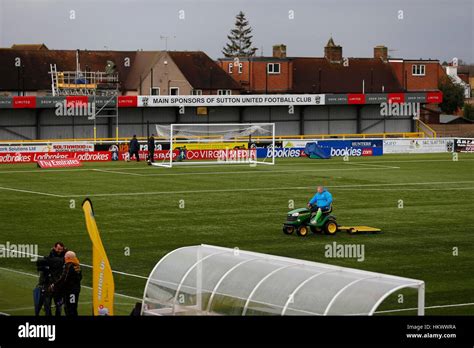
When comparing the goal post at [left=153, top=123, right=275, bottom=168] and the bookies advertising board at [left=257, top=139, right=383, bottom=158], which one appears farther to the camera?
the bookies advertising board at [left=257, top=139, right=383, bottom=158]

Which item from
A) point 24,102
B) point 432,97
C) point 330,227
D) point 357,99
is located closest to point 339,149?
point 357,99

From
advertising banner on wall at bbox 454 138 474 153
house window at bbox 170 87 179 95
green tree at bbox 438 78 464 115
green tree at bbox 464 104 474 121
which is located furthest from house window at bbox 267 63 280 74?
green tree at bbox 464 104 474 121

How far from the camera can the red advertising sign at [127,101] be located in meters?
85.7

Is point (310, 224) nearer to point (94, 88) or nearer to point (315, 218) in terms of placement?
point (315, 218)

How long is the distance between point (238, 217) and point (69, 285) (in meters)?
18.6

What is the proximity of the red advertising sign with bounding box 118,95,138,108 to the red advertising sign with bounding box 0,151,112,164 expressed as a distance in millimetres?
16144

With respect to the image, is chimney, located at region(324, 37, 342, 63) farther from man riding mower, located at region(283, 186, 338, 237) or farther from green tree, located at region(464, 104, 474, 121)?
man riding mower, located at region(283, 186, 338, 237)

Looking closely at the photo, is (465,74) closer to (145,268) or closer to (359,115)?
(359,115)

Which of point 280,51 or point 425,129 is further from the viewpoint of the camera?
point 280,51

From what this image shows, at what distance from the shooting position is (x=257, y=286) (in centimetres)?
1805

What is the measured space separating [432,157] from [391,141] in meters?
6.57

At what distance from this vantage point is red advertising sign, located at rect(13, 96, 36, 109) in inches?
3179

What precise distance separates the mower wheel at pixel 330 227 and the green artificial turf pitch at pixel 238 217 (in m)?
0.31
